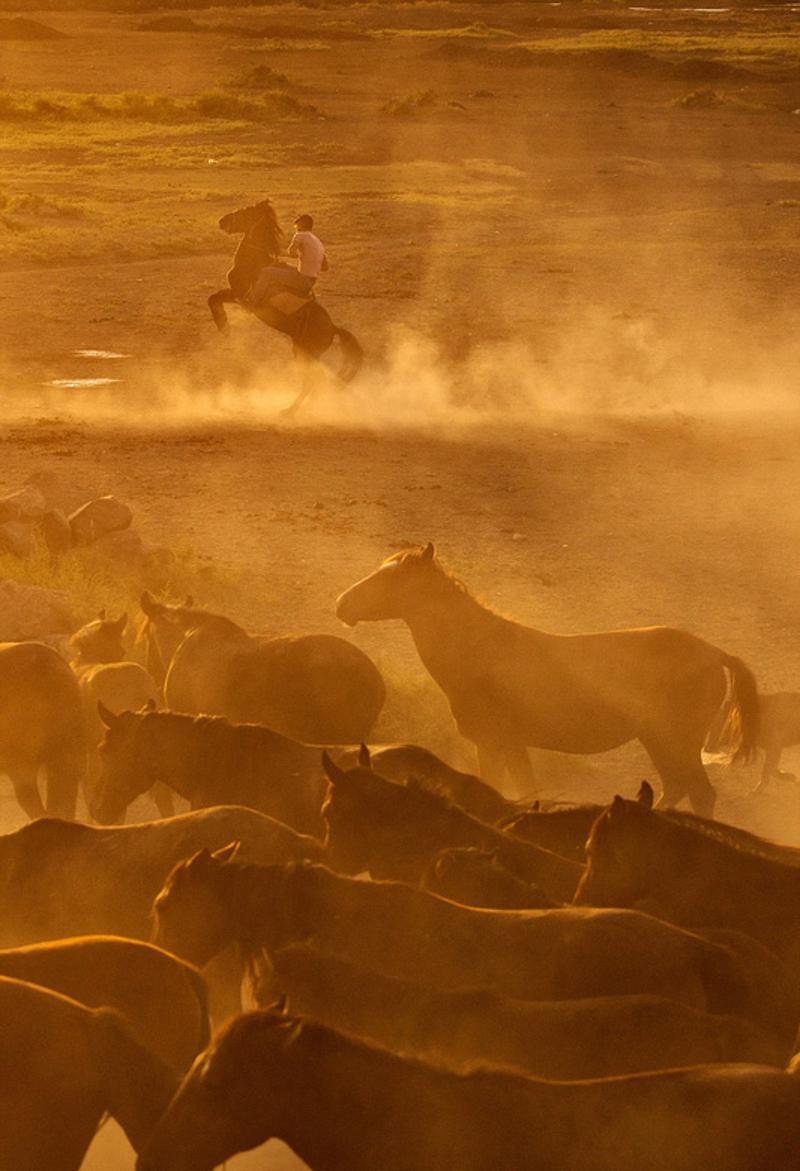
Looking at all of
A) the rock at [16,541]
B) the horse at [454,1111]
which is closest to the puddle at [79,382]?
the rock at [16,541]

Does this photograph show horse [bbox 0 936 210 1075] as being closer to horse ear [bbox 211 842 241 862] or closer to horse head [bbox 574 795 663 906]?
horse ear [bbox 211 842 241 862]

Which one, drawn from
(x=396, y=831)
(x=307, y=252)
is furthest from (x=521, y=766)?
(x=307, y=252)

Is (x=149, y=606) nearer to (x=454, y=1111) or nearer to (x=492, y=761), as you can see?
(x=492, y=761)

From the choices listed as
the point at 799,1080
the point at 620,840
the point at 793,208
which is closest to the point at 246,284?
the point at 620,840

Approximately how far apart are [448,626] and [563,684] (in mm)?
720

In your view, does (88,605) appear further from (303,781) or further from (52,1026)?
(52,1026)

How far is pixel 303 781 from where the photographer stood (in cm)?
810

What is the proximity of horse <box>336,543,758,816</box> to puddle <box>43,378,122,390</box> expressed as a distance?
37.4 feet

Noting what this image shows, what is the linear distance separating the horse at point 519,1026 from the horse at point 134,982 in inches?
14.5

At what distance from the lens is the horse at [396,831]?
23.0 ft

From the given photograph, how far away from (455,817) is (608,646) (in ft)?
8.67

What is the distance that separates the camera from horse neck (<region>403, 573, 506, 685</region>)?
9.81 m

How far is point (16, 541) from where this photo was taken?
1351cm

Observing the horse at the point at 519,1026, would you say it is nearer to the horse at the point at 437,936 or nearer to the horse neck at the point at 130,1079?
the horse at the point at 437,936
